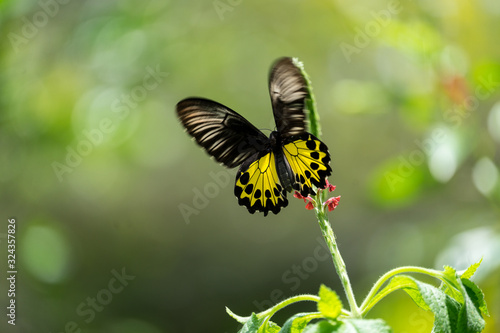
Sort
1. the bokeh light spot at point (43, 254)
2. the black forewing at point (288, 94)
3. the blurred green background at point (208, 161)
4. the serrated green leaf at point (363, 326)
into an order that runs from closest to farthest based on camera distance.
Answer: the serrated green leaf at point (363, 326) < the black forewing at point (288, 94) < the blurred green background at point (208, 161) < the bokeh light spot at point (43, 254)

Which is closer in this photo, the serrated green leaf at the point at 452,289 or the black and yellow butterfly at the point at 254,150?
the serrated green leaf at the point at 452,289

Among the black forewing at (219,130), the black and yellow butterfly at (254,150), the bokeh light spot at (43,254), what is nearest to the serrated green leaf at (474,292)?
the black and yellow butterfly at (254,150)

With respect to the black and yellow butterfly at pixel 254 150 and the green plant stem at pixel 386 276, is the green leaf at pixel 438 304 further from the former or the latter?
the black and yellow butterfly at pixel 254 150

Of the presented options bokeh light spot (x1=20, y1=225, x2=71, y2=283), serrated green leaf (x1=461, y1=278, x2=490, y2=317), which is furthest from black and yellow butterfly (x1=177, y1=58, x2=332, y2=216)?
bokeh light spot (x1=20, y1=225, x2=71, y2=283)

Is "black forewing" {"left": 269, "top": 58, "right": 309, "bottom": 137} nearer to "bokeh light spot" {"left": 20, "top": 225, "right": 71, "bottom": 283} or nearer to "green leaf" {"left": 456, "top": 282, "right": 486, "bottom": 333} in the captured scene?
"green leaf" {"left": 456, "top": 282, "right": 486, "bottom": 333}

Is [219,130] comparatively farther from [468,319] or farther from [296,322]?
[468,319]

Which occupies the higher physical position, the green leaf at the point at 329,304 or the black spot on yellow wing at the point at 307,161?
the black spot on yellow wing at the point at 307,161

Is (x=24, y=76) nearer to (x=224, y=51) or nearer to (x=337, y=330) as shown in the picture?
(x=224, y=51)

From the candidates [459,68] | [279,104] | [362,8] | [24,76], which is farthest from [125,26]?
[279,104]
